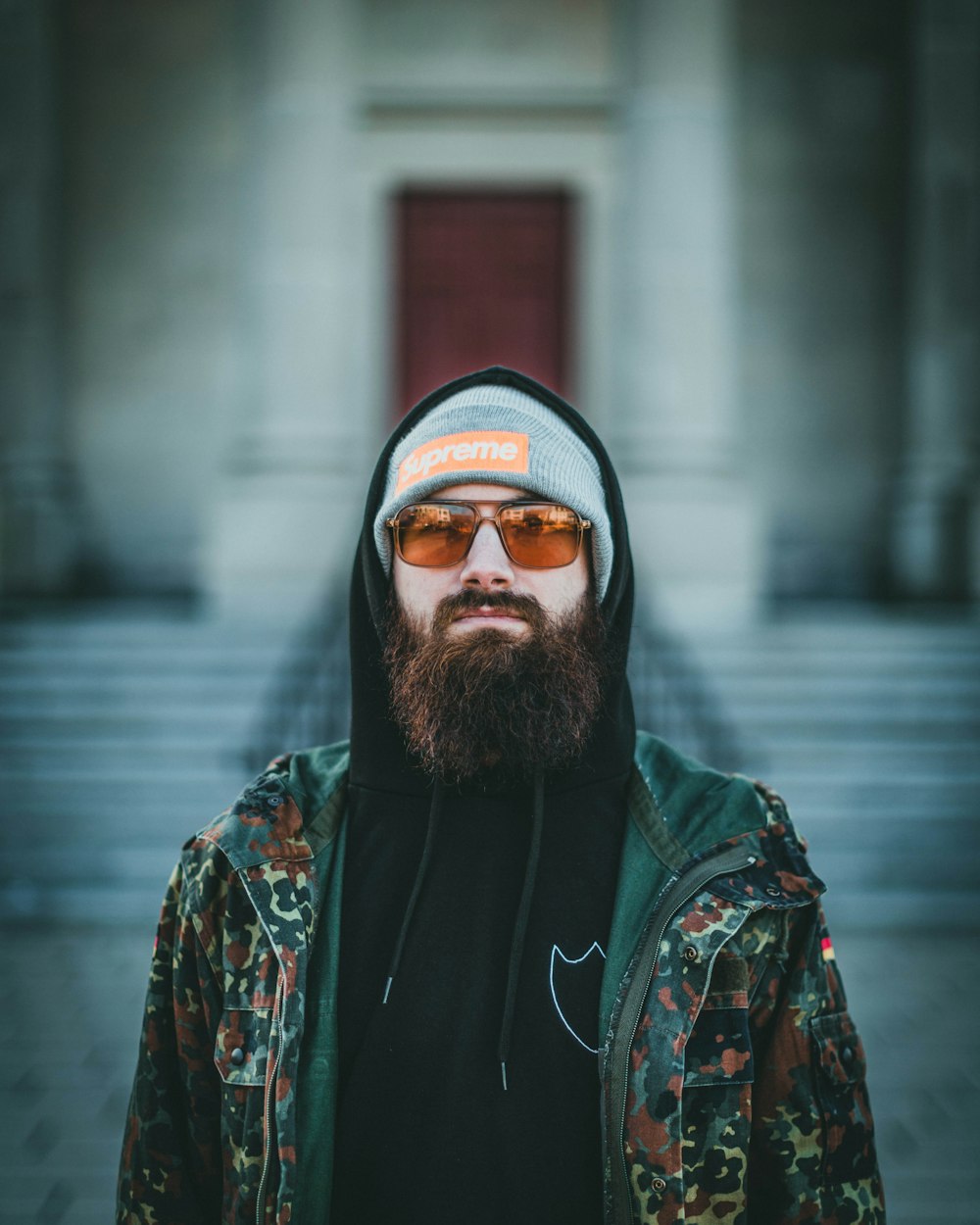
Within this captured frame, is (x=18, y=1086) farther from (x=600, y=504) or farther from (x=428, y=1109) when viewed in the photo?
(x=600, y=504)

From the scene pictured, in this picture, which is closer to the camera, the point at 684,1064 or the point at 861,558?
the point at 684,1064

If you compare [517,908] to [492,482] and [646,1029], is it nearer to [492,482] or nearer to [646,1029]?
[646,1029]

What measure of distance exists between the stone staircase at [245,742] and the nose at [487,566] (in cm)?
499

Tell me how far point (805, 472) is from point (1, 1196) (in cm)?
1077

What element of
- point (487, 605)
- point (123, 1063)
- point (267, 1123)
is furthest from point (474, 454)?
point (123, 1063)

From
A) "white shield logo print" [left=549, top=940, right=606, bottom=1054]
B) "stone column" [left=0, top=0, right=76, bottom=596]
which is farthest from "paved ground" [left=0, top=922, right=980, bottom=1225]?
"stone column" [left=0, top=0, right=76, bottom=596]

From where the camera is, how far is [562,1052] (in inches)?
66.6

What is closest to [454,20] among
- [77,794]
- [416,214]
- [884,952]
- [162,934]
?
[416,214]

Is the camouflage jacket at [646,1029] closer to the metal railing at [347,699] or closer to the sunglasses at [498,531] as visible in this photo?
the sunglasses at [498,531]

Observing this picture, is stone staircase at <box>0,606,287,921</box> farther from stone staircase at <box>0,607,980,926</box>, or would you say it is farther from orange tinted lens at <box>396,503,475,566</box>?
orange tinted lens at <box>396,503,475,566</box>

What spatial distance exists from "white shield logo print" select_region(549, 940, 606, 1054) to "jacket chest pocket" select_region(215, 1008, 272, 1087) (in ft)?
1.47

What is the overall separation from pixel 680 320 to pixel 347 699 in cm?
499

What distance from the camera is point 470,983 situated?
5.71 feet

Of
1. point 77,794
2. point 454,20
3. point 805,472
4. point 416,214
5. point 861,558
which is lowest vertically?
point 77,794
